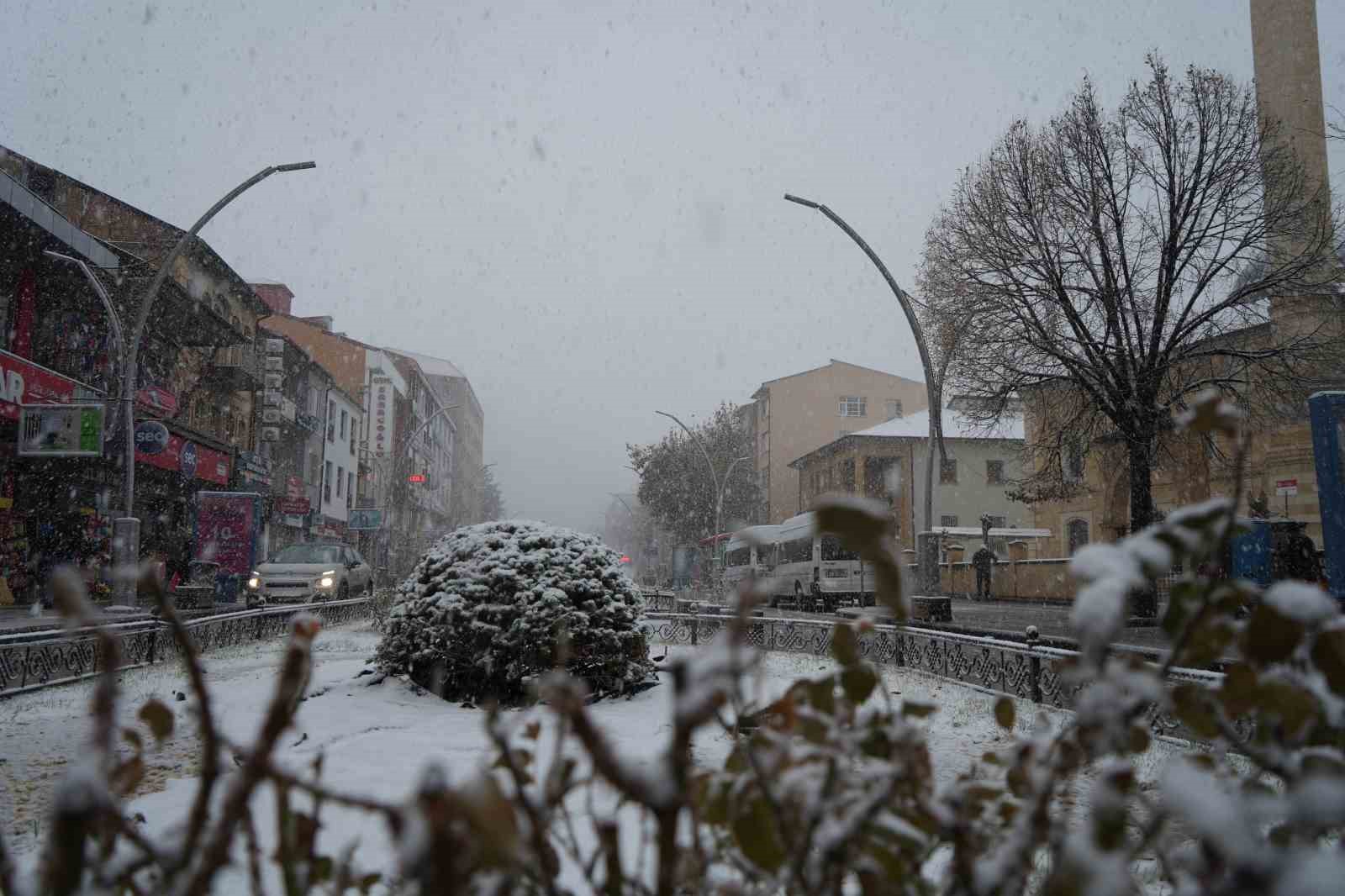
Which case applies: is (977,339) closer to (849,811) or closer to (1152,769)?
(1152,769)

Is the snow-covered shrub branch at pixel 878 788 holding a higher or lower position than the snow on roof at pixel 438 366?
lower

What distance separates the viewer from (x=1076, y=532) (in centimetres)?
3578

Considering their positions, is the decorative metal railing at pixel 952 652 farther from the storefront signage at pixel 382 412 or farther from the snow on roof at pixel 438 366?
the snow on roof at pixel 438 366

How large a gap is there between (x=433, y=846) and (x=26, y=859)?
364 centimetres

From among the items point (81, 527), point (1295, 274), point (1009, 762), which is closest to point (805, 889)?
point (1009, 762)

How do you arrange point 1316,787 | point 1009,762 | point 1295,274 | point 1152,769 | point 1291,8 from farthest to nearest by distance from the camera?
1. point 1291,8
2. point 1295,274
3. point 1152,769
4. point 1009,762
5. point 1316,787

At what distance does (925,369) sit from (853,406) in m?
49.0

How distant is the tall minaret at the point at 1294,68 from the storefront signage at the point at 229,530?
1056 inches

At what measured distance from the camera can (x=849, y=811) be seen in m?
1.10

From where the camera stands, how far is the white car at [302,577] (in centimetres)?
1902

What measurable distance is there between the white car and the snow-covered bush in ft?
38.8

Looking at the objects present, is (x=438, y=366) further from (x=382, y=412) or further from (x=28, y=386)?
(x=28, y=386)

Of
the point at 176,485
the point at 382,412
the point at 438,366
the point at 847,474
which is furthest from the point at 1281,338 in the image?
the point at 438,366

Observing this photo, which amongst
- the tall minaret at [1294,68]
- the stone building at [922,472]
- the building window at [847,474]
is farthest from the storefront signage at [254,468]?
the tall minaret at [1294,68]
